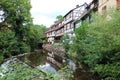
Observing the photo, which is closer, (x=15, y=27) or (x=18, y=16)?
(x=18, y=16)

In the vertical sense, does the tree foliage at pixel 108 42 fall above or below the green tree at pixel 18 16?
below

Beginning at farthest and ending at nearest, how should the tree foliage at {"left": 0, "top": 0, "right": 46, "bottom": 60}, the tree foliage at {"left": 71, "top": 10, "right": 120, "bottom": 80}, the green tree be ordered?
the green tree < the tree foliage at {"left": 0, "top": 0, "right": 46, "bottom": 60} < the tree foliage at {"left": 71, "top": 10, "right": 120, "bottom": 80}

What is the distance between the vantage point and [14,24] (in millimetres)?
31922

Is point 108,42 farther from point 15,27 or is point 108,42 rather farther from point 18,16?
point 15,27

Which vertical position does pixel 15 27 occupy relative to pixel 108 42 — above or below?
above

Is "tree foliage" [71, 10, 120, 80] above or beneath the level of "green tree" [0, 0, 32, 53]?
beneath

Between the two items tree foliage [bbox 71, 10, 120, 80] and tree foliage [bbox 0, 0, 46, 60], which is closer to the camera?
tree foliage [bbox 71, 10, 120, 80]

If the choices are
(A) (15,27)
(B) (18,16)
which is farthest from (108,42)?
(A) (15,27)

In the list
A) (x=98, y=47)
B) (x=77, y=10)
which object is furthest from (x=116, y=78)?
(x=77, y=10)

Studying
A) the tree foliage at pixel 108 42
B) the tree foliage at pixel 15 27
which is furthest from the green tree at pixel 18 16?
the tree foliage at pixel 108 42

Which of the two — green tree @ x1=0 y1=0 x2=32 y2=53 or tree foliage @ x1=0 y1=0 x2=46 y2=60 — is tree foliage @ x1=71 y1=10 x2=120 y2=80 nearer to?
tree foliage @ x1=0 y1=0 x2=46 y2=60

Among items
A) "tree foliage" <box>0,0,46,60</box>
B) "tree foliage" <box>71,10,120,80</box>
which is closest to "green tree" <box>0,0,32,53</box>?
"tree foliage" <box>0,0,46,60</box>

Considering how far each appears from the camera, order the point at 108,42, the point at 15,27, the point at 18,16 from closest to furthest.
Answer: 1. the point at 108,42
2. the point at 18,16
3. the point at 15,27

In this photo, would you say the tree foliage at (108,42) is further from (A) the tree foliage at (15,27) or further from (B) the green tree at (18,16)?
(B) the green tree at (18,16)
